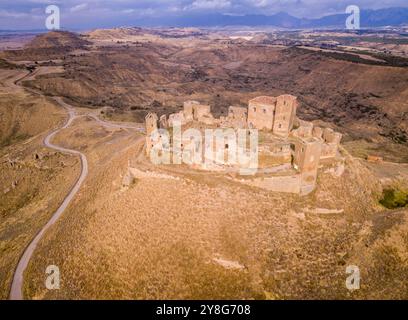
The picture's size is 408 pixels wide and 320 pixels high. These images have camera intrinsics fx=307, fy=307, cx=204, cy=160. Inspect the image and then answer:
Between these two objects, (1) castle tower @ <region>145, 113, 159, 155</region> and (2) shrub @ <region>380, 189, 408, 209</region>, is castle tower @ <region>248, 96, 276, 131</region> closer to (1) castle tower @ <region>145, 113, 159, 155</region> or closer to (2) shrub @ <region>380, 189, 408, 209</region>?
(1) castle tower @ <region>145, 113, 159, 155</region>

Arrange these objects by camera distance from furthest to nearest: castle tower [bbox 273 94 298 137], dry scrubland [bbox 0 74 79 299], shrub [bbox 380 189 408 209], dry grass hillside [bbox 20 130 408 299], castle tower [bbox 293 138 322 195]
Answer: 1. castle tower [bbox 273 94 298 137]
2. shrub [bbox 380 189 408 209]
3. dry scrubland [bbox 0 74 79 299]
4. castle tower [bbox 293 138 322 195]
5. dry grass hillside [bbox 20 130 408 299]

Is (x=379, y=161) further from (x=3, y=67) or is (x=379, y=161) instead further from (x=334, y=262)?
(x=3, y=67)

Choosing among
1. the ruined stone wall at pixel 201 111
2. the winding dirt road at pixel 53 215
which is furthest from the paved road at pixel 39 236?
the ruined stone wall at pixel 201 111

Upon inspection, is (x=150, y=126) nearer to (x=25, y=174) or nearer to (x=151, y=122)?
(x=151, y=122)

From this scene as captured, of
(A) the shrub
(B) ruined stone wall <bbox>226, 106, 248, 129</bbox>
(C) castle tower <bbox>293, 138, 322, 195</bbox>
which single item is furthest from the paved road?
(A) the shrub

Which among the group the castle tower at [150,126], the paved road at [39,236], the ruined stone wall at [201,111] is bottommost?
the paved road at [39,236]

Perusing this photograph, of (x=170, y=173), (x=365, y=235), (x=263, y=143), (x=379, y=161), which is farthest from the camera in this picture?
(x=379, y=161)

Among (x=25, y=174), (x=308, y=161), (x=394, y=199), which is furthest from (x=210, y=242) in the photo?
(x=25, y=174)

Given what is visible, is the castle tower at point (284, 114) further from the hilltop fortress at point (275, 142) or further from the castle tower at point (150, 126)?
the castle tower at point (150, 126)
